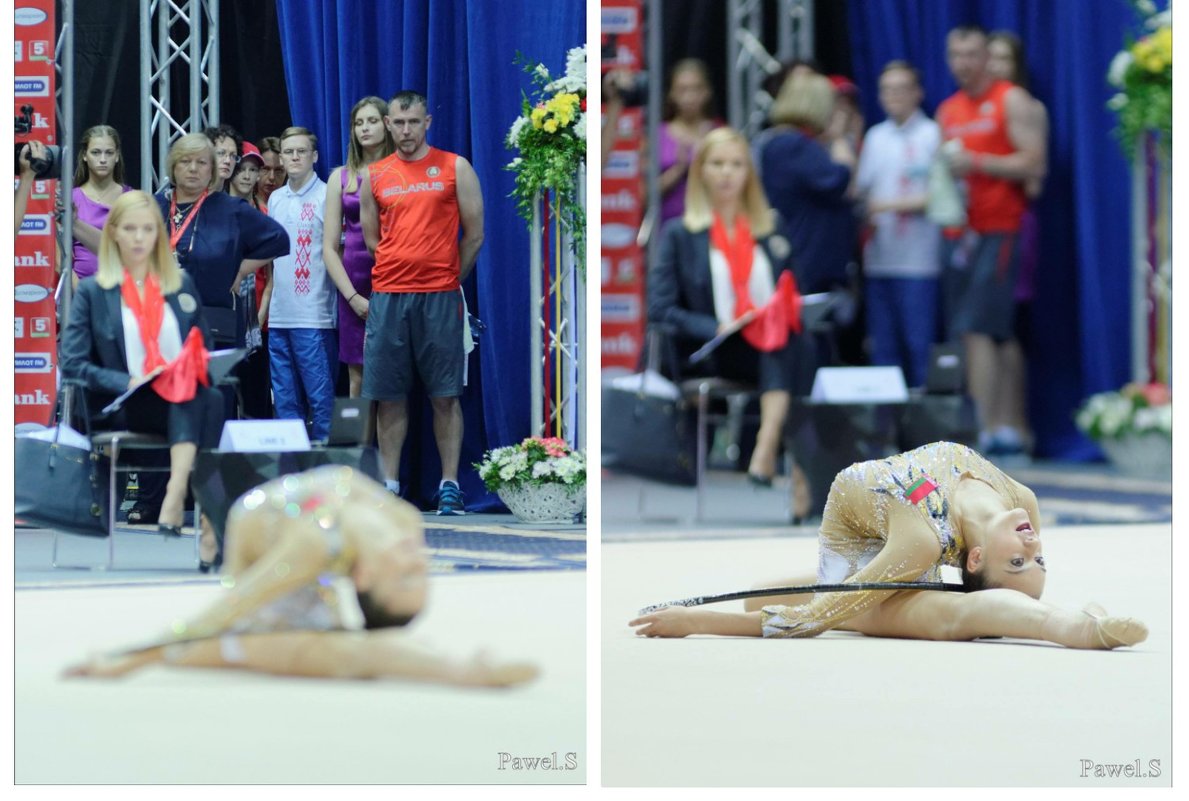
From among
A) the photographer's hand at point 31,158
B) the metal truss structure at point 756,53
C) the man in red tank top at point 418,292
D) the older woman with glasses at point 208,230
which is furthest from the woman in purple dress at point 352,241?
the metal truss structure at point 756,53

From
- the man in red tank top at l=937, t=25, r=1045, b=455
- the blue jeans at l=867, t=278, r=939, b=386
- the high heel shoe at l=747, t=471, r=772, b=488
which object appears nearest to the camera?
the man in red tank top at l=937, t=25, r=1045, b=455

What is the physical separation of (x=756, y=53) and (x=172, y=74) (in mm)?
1804

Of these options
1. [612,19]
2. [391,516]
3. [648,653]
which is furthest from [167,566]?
[612,19]

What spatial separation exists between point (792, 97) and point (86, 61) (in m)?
2.07

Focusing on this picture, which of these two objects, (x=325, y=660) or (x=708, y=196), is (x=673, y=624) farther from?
(x=708, y=196)

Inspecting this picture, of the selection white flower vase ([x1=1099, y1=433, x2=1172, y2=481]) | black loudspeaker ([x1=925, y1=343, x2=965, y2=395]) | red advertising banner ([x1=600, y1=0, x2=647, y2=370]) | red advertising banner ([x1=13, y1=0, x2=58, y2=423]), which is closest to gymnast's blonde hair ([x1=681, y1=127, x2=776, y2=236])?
red advertising banner ([x1=600, y1=0, x2=647, y2=370])

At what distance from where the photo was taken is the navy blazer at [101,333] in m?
4.20

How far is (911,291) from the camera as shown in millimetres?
5301

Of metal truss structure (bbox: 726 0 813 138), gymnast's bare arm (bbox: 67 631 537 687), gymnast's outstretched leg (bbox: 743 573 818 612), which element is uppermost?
metal truss structure (bbox: 726 0 813 138)

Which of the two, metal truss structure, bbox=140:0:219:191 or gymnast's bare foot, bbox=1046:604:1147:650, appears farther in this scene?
metal truss structure, bbox=140:0:219:191

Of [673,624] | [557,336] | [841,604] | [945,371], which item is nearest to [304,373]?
[557,336]

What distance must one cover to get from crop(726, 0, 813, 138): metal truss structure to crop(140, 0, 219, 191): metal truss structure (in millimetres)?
1632

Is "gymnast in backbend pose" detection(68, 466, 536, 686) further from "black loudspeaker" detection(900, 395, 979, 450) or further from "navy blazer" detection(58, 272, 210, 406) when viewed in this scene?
"black loudspeaker" detection(900, 395, 979, 450)

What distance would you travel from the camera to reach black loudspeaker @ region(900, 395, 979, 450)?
5391 millimetres
